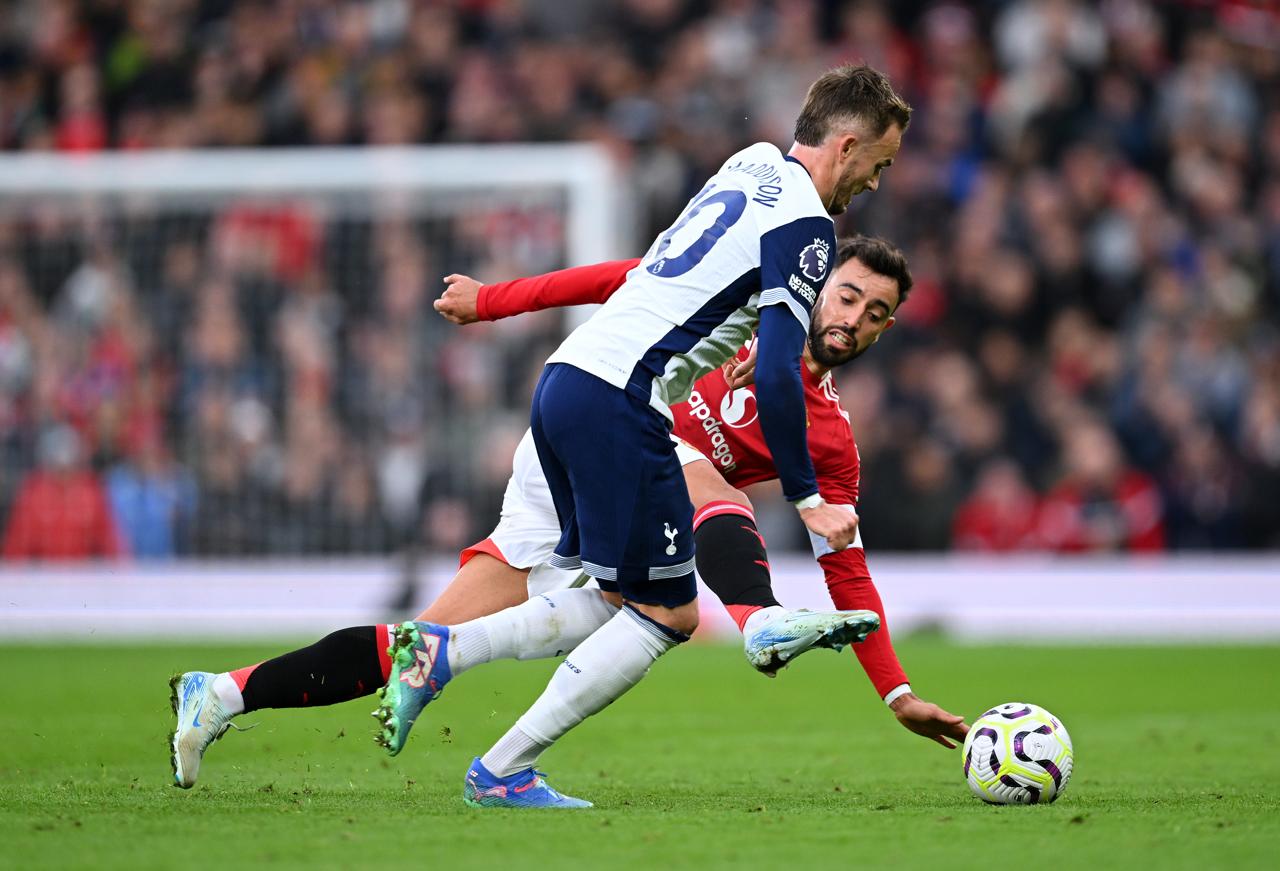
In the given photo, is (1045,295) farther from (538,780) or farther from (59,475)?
(538,780)

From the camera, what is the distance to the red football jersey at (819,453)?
631cm

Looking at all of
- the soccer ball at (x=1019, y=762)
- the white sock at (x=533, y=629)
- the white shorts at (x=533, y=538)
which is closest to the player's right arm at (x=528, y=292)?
the white shorts at (x=533, y=538)

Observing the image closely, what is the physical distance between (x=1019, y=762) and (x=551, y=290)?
2.11 metres

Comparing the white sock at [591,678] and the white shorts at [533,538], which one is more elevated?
the white shorts at [533,538]

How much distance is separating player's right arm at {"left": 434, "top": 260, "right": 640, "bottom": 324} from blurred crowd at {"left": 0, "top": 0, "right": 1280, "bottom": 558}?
841 cm

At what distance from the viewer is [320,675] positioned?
5.73 metres

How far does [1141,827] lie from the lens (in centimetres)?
516

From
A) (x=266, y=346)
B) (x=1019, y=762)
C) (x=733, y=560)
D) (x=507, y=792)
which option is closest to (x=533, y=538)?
(x=733, y=560)

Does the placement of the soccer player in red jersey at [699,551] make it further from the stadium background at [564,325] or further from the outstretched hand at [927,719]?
the stadium background at [564,325]

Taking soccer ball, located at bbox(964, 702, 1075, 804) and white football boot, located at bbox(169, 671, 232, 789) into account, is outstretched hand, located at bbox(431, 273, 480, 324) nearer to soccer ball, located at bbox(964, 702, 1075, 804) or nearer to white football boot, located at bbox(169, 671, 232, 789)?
white football boot, located at bbox(169, 671, 232, 789)

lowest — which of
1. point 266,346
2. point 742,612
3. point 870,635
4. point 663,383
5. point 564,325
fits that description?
point 870,635

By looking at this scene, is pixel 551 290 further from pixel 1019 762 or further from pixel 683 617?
pixel 1019 762

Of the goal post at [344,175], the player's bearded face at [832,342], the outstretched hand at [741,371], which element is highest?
the goal post at [344,175]

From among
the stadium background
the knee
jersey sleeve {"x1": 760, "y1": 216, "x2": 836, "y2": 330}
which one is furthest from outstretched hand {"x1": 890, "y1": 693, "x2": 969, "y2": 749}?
the stadium background
